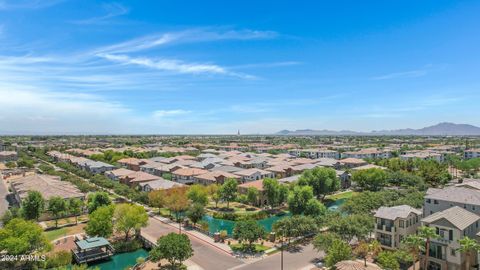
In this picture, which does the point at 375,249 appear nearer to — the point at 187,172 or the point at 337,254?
the point at 337,254

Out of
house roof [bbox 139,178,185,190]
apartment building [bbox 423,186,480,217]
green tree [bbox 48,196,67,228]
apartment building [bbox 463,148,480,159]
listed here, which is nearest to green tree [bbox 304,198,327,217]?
apartment building [bbox 423,186,480,217]

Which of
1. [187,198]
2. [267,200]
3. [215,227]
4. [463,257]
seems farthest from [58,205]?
[463,257]

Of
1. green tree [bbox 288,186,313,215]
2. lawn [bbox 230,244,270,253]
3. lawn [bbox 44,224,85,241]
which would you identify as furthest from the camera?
green tree [bbox 288,186,313,215]

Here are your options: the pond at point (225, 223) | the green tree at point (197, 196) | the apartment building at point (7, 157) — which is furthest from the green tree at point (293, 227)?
the apartment building at point (7, 157)

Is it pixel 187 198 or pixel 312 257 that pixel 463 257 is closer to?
pixel 312 257

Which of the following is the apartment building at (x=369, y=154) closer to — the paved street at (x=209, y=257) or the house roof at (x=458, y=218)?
the house roof at (x=458, y=218)

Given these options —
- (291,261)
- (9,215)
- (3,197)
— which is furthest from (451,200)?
(3,197)

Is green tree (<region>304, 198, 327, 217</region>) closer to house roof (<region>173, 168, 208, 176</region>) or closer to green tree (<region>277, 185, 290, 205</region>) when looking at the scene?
green tree (<region>277, 185, 290, 205</region>)
